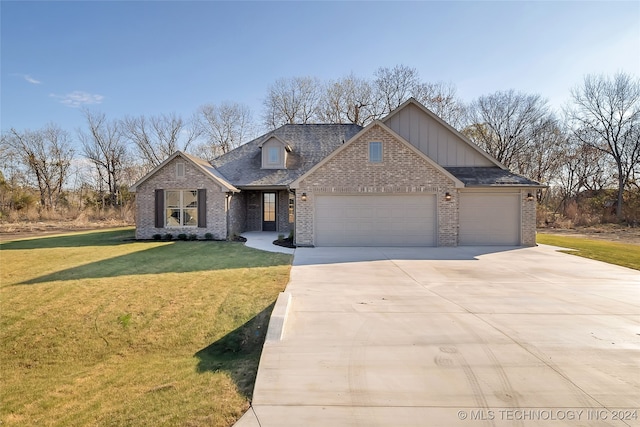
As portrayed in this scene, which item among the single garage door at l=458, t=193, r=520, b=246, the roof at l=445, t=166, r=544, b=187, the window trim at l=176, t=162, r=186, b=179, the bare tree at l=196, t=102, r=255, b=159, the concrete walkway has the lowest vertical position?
the concrete walkway

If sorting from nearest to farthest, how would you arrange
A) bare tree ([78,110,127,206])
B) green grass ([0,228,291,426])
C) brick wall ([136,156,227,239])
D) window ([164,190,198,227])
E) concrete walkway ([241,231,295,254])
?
green grass ([0,228,291,426]), concrete walkway ([241,231,295,254]), brick wall ([136,156,227,239]), window ([164,190,198,227]), bare tree ([78,110,127,206])

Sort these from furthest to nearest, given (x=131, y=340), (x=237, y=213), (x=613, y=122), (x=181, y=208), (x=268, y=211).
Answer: (x=613, y=122)
(x=268, y=211)
(x=237, y=213)
(x=181, y=208)
(x=131, y=340)

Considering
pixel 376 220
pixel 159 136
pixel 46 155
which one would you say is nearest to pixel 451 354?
pixel 376 220

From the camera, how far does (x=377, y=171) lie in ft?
41.1

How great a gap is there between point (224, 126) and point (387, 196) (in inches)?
1053

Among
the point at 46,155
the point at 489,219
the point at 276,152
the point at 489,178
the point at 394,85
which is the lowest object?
the point at 489,219

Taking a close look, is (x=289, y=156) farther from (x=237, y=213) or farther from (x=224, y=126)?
(x=224, y=126)

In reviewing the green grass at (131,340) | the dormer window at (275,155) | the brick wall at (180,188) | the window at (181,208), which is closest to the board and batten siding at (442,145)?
the dormer window at (275,155)

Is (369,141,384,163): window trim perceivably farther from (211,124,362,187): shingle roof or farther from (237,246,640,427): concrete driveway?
(237,246,640,427): concrete driveway

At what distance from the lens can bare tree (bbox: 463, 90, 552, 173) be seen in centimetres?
2962

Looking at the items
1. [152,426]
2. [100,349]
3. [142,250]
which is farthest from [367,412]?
[142,250]

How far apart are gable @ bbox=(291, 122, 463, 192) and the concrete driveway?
19.1 feet

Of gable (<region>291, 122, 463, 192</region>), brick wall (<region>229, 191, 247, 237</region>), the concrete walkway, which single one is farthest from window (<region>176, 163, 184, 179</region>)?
gable (<region>291, 122, 463, 192</region>)

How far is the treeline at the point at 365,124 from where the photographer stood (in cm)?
2783
